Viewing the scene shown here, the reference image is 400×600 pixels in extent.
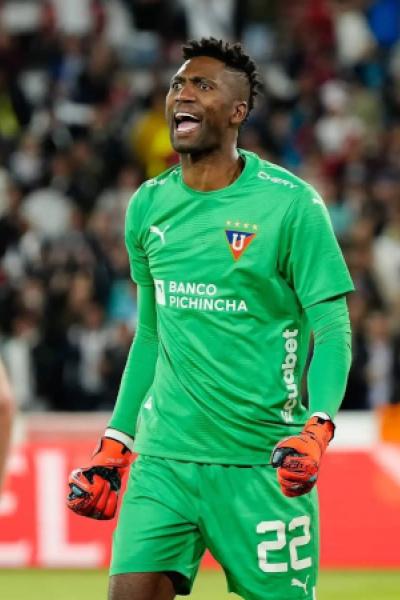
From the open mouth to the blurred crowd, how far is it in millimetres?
7811

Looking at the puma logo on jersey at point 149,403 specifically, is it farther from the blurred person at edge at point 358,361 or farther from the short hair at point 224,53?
the blurred person at edge at point 358,361

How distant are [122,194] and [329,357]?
1033 centimetres

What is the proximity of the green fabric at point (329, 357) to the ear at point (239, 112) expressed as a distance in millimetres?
720

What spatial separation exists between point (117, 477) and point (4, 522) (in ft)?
17.3

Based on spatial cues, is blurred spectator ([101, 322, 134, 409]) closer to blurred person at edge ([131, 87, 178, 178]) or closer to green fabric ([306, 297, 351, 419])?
blurred person at edge ([131, 87, 178, 178])

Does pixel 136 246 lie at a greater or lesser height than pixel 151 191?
lesser

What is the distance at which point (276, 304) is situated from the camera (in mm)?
5273

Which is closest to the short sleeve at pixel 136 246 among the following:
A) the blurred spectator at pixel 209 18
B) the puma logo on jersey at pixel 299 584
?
the puma logo on jersey at pixel 299 584

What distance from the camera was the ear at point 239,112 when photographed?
540cm

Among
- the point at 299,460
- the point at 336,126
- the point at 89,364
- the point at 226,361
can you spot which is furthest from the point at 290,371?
the point at 336,126

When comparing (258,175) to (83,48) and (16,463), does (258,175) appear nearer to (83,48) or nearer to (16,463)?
(16,463)

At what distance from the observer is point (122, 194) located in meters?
15.3

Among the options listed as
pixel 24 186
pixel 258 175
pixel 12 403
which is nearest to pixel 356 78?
pixel 24 186

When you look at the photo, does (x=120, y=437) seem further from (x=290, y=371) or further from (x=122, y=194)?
(x=122, y=194)
